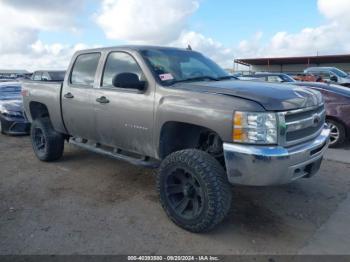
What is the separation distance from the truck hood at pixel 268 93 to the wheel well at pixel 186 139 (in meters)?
0.44

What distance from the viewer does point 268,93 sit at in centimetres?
320

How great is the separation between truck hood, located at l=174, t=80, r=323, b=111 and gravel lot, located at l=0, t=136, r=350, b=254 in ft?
4.18

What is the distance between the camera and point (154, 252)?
3.04m

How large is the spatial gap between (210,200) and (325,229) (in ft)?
4.30

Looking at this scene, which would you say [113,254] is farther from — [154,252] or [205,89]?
[205,89]

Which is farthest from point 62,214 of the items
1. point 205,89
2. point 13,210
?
point 205,89

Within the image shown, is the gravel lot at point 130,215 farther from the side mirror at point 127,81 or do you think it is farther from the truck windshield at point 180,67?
the truck windshield at point 180,67

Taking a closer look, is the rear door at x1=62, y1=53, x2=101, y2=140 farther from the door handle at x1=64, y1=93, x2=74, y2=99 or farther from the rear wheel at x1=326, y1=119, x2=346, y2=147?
the rear wheel at x1=326, y1=119, x2=346, y2=147

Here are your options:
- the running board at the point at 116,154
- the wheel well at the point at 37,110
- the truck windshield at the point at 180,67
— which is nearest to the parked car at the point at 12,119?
the wheel well at the point at 37,110

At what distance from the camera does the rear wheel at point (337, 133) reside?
22.2ft

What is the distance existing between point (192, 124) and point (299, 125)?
40.5 inches

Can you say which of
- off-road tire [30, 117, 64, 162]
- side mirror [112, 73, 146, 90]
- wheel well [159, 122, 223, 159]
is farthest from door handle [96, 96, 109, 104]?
off-road tire [30, 117, 64, 162]

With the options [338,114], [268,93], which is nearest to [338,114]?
[338,114]

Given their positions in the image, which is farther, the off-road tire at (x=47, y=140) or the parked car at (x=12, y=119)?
the parked car at (x=12, y=119)
